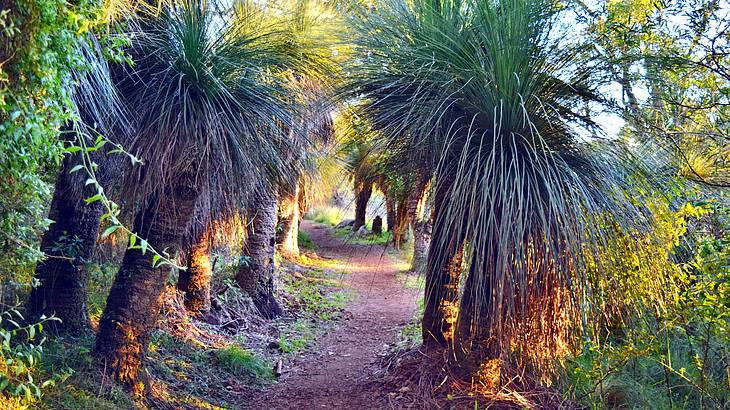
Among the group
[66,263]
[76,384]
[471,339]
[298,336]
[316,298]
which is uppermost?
[66,263]

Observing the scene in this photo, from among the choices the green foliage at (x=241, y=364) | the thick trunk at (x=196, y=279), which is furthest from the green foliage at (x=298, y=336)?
the thick trunk at (x=196, y=279)

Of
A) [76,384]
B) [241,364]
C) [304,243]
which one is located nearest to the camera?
[76,384]

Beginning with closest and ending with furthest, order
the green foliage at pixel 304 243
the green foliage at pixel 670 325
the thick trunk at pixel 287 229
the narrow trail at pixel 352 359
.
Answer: the green foliage at pixel 670 325 < the narrow trail at pixel 352 359 < the thick trunk at pixel 287 229 < the green foliage at pixel 304 243

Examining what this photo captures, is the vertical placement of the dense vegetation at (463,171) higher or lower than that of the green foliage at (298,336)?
higher

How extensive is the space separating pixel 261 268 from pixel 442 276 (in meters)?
4.63

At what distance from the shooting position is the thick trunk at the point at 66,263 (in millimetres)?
4266

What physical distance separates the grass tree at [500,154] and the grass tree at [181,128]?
94cm

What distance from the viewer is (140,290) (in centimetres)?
399

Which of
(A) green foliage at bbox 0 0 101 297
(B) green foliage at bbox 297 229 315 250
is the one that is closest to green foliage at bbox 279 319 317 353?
(A) green foliage at bbox 0 0 101 297

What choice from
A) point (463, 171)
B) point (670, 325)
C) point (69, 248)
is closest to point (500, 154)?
point (463, 171)

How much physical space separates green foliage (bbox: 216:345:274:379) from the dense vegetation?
81cm

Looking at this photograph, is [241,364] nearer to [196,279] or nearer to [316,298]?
[196,279]

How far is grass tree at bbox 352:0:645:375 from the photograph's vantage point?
339 centimetres

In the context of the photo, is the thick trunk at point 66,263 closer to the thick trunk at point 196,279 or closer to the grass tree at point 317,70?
the grass tree at point 317,70
